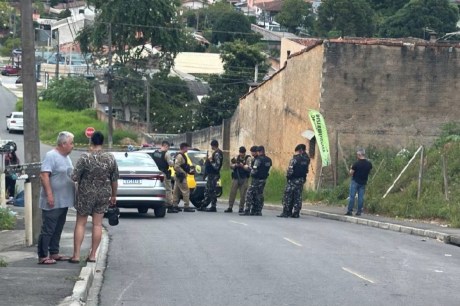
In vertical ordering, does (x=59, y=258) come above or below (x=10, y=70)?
below

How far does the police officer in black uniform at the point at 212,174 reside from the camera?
2739 cm

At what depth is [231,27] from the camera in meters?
104

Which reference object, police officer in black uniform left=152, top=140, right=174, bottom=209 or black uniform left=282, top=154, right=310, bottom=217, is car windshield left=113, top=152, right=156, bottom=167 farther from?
black uniform left=282, top=154, right=310, bottom=217

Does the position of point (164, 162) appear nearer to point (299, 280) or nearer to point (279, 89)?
point (299, 280)

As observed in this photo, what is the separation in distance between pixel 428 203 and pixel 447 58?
10998 mm

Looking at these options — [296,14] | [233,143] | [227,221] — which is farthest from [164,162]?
[296,14]

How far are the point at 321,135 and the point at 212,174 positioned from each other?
7385 millimetres

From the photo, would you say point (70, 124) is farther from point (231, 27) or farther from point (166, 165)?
point (166, 165)

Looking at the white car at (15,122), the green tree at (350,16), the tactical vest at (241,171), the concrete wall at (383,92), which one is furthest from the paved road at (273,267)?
the green tree at (350,16)

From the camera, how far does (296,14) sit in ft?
358

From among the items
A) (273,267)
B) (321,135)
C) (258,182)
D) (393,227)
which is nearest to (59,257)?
(273,267)

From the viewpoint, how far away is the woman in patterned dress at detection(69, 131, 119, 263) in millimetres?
14070

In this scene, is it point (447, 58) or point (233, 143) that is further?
point (233, 143)

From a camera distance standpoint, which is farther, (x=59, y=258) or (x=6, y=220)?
(x=6, y=220)
